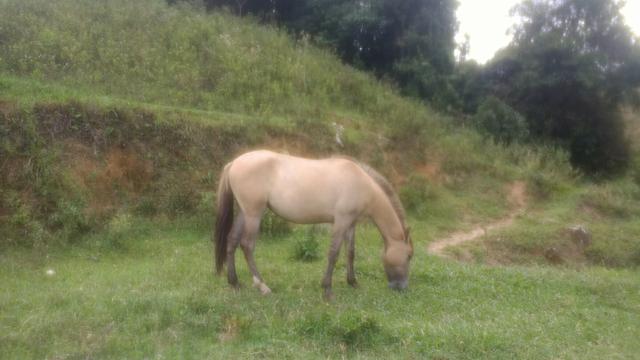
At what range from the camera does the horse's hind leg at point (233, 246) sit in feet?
28.2

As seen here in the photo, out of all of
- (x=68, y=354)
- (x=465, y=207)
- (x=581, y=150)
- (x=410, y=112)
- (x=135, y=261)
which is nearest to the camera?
(x=68, y=354)

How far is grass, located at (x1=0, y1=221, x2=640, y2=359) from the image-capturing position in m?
6.48

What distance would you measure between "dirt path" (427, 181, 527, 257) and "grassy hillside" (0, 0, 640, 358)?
0.74ft

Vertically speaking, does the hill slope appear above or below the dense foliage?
below

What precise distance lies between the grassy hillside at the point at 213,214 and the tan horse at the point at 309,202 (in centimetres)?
52

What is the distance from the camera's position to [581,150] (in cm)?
2417

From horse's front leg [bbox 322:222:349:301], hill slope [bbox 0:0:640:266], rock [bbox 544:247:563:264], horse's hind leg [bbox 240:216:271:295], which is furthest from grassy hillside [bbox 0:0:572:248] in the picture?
horse's front leg [bbox 322:222:349:301]

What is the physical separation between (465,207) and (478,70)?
32.5 feet

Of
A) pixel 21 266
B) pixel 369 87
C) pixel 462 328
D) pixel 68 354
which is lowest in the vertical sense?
pixel 21 266

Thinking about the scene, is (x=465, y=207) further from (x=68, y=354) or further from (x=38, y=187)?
(x=68, y=354)

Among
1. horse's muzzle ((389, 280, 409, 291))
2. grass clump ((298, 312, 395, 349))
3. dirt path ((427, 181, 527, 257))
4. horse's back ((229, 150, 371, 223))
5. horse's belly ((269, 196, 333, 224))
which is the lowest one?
dirt path ((427, 181, 527, 257))

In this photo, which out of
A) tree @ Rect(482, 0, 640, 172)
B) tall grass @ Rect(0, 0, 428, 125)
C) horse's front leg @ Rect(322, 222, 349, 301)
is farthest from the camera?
tree @ Rect(482, 0, 640, 172)

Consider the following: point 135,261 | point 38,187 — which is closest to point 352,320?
point 135,261

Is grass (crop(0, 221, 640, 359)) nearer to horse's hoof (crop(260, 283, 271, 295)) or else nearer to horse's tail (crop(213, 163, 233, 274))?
horse's hoof (crop(260, 283, 271, 295))
